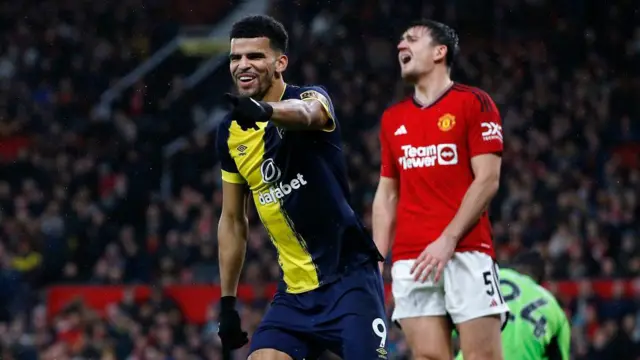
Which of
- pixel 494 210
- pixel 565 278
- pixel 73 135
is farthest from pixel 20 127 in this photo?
pixel 565 278

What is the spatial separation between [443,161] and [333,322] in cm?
137

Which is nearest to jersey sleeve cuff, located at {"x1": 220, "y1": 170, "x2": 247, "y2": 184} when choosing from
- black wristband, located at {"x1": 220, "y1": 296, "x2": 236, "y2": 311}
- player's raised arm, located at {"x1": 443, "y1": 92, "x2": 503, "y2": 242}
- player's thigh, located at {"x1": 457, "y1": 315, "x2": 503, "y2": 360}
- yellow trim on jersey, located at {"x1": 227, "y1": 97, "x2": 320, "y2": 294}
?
yellow trim on jersey, located at {"x1": 227, "y1": 97, "x2": 320, "y2": 294}

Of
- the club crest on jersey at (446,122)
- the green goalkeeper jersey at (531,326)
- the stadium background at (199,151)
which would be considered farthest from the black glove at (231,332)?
the stadium background at (199,151)

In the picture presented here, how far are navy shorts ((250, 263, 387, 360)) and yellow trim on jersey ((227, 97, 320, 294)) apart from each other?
81 millimetres

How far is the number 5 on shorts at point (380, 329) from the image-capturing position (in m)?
5.84

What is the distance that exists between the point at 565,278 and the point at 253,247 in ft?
13.8

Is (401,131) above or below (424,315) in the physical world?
above

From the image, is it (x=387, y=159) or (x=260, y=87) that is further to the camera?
(x=387, y=159)

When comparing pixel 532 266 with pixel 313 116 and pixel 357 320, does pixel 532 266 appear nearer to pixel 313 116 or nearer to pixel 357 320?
pixel 357 320

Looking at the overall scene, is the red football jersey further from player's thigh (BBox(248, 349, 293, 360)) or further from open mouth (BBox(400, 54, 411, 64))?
player's thigh (BBox(248, 349, 293, 360))

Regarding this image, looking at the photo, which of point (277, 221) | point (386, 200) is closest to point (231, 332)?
point (277, 221)

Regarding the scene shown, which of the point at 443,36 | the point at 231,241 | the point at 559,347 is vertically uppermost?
the point at 443,36

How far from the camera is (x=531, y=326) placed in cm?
764

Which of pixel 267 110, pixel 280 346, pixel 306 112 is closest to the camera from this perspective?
pixel 267 110
